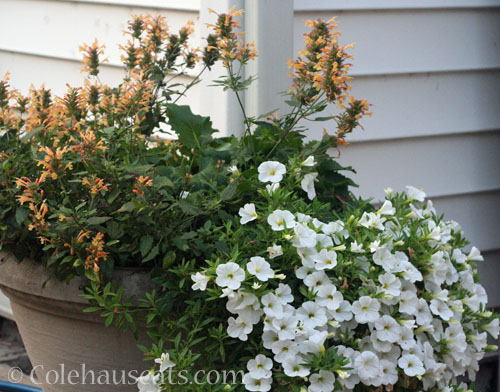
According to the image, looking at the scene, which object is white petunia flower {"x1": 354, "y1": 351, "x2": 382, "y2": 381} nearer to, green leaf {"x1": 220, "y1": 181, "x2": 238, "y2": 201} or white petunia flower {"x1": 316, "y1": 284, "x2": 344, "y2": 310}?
white petunia flower {"x1": 316, "y1": 284, "x2": 344, "y2": 310}

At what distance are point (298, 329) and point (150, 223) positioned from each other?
41 cm

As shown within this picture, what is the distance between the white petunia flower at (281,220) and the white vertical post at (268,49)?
2.36ft

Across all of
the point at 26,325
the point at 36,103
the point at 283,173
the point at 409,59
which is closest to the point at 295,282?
the point at 283,173

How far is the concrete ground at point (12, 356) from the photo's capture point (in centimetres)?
344

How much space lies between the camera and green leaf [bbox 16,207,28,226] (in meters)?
1.78

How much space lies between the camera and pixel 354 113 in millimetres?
1948

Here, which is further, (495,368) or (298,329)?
(495,368)

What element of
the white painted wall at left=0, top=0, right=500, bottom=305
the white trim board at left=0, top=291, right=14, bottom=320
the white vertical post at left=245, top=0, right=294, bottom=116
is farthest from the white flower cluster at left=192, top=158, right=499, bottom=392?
the white trim board at left=0, top=291, right=14, bottom=320

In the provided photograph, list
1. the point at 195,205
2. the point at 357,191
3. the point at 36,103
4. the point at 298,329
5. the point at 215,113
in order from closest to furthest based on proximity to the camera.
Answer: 1. the point at 298,329
2. the point at 195,205
3. the point at 36,103
4. the point at 215,113
5. the point at 357,191

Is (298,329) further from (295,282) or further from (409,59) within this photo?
(409,59)

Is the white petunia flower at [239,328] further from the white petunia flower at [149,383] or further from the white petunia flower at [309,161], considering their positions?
the white petunia flower at [309,161]

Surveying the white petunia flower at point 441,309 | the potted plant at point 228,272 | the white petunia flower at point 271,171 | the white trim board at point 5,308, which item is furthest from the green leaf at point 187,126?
the white trim board at point 5,308

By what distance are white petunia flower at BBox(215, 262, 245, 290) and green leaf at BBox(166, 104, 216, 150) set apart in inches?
21.6

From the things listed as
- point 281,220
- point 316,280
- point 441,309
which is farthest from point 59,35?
point 441,309
